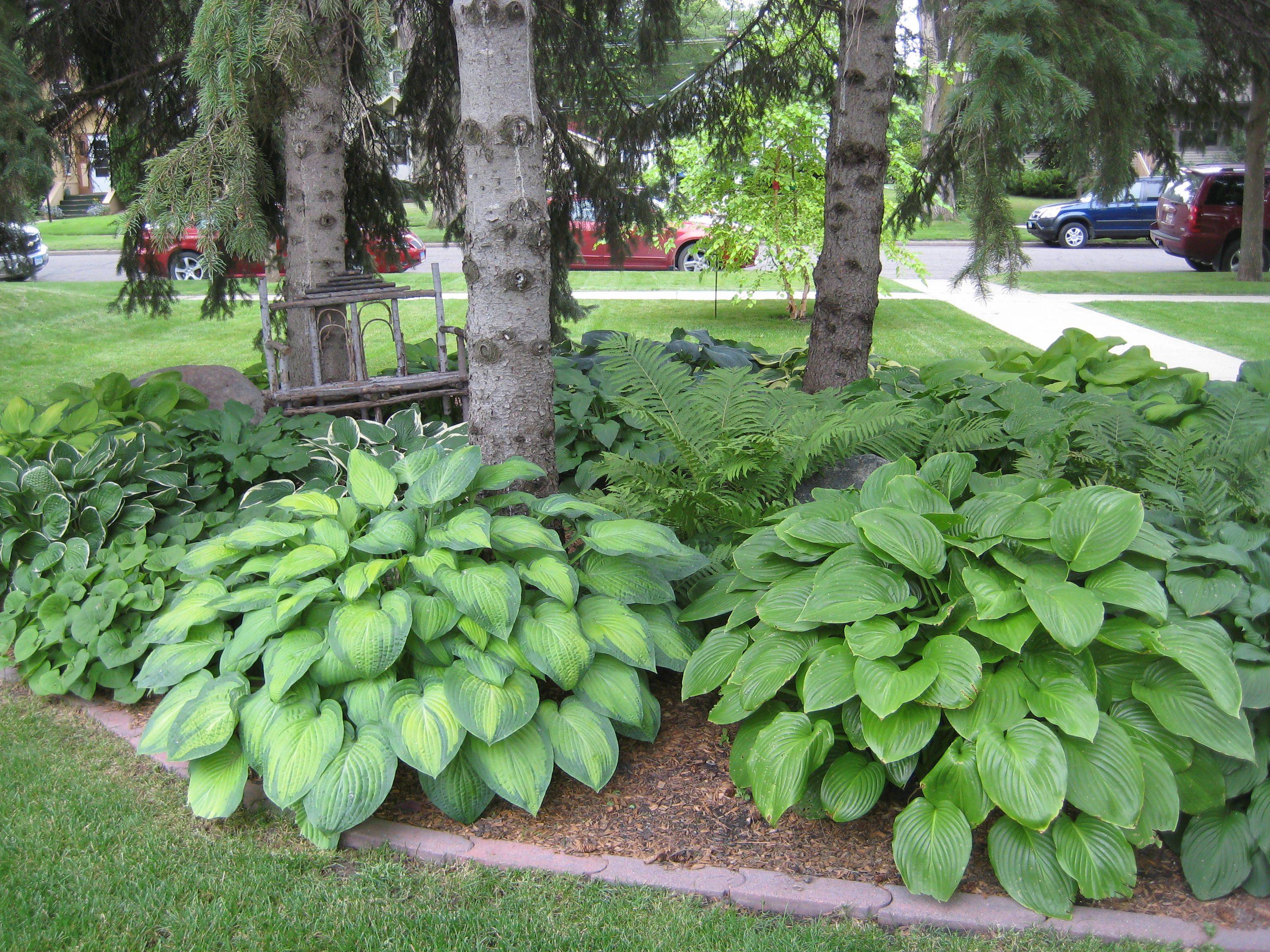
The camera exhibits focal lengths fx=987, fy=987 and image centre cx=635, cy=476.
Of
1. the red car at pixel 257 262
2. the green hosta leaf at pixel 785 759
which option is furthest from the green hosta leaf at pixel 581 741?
the red car at pixel 257 262

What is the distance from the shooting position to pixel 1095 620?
8.16 feet

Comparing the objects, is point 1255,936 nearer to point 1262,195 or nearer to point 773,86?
point 773,86

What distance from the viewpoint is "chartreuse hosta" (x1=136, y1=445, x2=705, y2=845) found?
2.71 meters

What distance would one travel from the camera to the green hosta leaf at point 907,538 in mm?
2760

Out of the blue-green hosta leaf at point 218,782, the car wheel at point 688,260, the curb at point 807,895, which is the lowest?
the curb at point 807,895

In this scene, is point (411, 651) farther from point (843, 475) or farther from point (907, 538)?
point (843, 475)

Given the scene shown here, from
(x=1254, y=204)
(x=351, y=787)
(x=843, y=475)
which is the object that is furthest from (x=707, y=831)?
(x=1254, y=204)

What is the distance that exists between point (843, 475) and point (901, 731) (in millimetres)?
1783

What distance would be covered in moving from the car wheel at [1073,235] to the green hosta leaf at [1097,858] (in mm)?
22931

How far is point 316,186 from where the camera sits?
539 cm

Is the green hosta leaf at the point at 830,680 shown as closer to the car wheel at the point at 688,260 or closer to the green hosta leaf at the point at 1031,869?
the green hosta leaf at the point at 1031,869

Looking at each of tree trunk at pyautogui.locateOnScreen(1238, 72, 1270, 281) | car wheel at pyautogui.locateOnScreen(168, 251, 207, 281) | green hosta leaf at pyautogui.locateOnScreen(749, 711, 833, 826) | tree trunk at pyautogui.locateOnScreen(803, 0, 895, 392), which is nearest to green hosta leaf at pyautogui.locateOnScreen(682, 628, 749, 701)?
green hosta leaf at pyautogui.locateOnScreen(749, 711, 833, 826)

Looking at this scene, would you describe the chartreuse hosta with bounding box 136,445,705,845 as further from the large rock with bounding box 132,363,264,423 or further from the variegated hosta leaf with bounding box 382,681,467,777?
the large rock with bounding box 132,363,264,423

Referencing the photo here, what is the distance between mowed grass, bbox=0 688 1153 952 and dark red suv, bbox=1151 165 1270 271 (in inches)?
678
